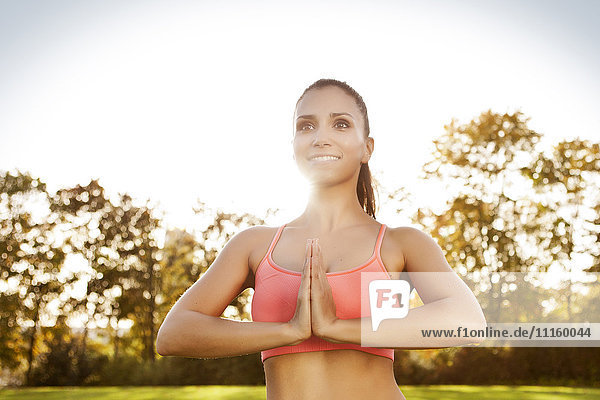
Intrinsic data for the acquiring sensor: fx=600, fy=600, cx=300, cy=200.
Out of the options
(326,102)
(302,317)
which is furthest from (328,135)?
(302,317)

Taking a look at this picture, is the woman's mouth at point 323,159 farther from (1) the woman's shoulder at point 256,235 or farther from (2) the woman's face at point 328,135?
(1) the woman's shoulder at point 256,235

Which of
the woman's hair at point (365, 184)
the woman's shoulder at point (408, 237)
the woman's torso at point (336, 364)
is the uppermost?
the woman's hair at point (365, 184)

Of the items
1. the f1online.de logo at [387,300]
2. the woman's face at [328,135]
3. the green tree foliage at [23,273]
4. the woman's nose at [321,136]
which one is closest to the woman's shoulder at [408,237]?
the f1online.de logo at [387,300]

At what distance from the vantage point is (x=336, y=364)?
208 centimetres

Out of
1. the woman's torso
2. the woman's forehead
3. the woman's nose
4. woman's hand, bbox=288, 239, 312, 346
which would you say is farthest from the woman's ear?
woman's hand, bbox=288, 239, 312, 346

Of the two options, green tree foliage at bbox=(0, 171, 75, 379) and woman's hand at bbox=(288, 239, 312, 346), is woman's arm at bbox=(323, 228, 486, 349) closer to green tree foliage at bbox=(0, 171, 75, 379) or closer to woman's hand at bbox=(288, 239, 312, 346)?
woman's hand at bbox=(288, 239, 312, 346)

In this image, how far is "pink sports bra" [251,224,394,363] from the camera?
6.82 feet

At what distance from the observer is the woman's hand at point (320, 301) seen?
194 centimetres

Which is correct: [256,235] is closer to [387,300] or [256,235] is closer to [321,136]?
[321,136]

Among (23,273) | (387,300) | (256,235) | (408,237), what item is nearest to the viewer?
(387,300)

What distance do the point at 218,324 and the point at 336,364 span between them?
0.43 m

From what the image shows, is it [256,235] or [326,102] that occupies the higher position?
[326,102]

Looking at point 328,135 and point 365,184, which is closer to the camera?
point 328,135

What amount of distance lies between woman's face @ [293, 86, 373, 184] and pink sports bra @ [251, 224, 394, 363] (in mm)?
327
